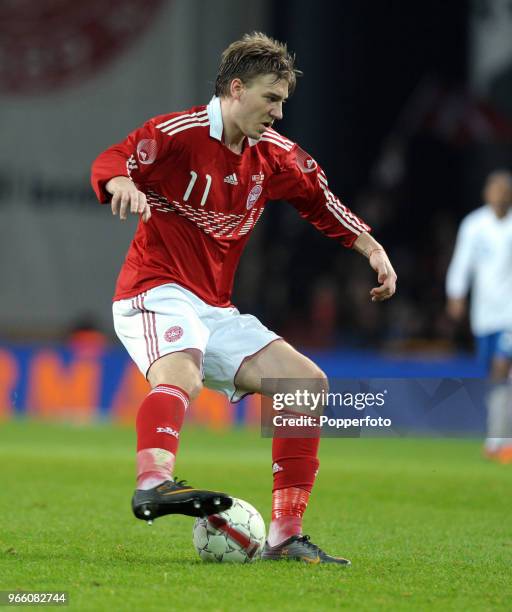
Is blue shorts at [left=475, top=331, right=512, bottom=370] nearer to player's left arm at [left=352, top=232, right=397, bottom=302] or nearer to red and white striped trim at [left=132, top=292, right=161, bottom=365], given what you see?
player's left arm at [left=352, top=232, right=397, bottom=302]

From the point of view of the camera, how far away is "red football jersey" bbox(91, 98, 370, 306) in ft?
17.4

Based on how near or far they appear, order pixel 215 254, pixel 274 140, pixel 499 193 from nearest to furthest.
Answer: pixel 215 254 < pixel 274 140 < pixel 499 193

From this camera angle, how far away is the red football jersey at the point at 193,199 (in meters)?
5.30

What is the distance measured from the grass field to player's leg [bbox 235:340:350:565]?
14cm

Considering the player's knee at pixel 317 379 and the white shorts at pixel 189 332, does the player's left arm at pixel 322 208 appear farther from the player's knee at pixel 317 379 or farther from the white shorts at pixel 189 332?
the white shorts at pixel 189 332

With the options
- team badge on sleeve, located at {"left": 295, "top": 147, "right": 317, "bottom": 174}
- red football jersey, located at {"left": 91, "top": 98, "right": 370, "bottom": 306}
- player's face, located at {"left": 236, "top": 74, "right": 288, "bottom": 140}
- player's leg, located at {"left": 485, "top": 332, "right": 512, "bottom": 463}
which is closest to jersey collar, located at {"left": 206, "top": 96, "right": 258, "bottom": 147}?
red football jersey, located at {"left": 91, "top": 98, "right": 370, "bottom": 306}

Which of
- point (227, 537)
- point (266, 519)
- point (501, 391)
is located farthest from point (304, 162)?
point (501, 391)

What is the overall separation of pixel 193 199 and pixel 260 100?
1.58ft

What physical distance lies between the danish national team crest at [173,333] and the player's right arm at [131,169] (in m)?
0.52

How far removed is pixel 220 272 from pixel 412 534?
5.79 feet

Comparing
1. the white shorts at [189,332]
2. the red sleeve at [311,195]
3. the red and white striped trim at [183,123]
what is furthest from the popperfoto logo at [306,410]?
the red and white striped trim at [183,123]

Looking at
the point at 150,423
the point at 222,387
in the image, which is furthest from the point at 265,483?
the point at 150,423

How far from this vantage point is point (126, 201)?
15.3ft

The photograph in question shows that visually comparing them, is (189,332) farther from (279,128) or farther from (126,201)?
(279,128)
